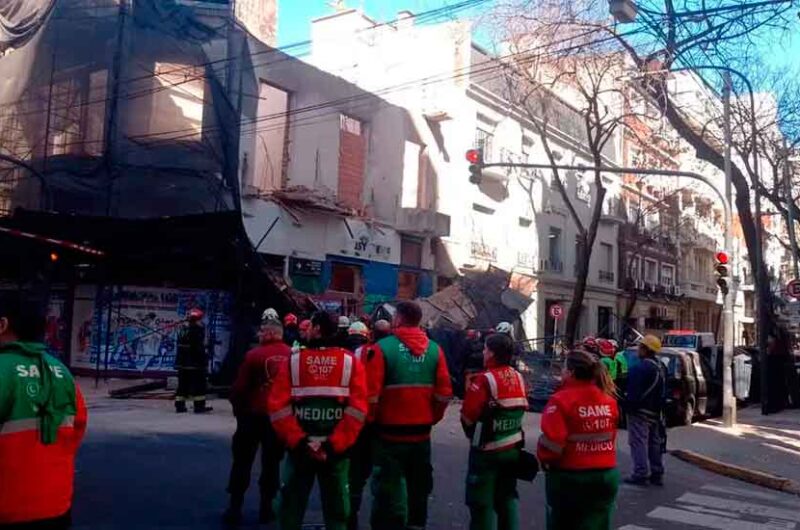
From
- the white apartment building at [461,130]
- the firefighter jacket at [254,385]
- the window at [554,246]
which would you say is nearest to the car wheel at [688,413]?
the firefighter jacket at [254,385]

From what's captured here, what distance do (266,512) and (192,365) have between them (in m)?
7.66

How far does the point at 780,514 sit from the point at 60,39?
70.0 feet

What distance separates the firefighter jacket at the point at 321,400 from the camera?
203 inches

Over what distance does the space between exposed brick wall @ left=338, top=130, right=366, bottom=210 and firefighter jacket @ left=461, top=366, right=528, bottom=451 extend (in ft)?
67.8

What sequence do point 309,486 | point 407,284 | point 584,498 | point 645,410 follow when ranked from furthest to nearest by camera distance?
1. point 407,284
2. point 645,410
3. point 309,486
4. point 584,498

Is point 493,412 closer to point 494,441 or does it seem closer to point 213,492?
point 494,441

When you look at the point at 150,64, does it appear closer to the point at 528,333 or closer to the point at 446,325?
the point at 446,325

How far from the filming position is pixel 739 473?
37.8ft

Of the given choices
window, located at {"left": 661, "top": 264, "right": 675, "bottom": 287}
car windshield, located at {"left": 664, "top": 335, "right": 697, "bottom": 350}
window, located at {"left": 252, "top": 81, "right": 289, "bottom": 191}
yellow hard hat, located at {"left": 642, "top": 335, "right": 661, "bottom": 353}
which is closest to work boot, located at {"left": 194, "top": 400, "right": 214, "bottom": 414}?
yellow hard hat, located at {"left": 642, "top": 335, "right": 661, "bottom": 353}

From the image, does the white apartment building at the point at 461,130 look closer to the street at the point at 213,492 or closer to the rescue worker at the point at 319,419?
the street at the point at 213,492

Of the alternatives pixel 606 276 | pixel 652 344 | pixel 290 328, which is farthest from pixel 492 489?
pixel 606 276

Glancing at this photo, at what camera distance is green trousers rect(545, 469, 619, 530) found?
16.6ft

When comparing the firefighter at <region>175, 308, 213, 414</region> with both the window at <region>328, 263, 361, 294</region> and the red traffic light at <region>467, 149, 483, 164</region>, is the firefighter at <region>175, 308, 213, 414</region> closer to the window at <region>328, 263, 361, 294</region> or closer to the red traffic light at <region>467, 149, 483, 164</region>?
the red traffic light at <region>467, 149, 483, 164</region>

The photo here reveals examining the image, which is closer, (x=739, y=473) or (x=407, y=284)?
(x=739, y=473)
